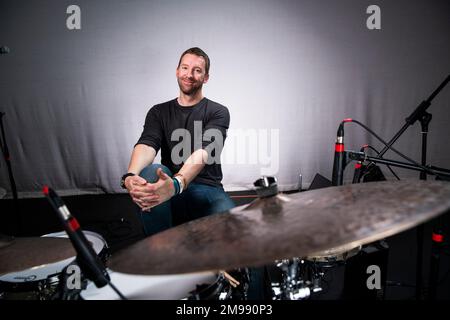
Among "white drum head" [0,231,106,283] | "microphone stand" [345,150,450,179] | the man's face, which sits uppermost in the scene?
the man's face

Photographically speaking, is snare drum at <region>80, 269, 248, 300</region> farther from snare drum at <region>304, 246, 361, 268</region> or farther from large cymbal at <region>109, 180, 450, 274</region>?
snare drum at <region>304, 246, 361, 268</region>

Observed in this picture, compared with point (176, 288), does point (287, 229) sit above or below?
above

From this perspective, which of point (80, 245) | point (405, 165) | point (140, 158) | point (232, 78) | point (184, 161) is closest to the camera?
point (80, 245)

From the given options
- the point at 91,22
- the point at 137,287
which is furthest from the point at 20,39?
the point at 137,287

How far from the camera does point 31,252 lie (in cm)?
94

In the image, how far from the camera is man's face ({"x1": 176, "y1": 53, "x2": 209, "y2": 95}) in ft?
5.69

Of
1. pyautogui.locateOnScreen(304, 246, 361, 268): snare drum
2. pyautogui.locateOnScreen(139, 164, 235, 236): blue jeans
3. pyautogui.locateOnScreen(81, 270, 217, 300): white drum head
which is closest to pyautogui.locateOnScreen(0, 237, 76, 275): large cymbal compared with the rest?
pyautogui.locateOnScreen(81, 270, 217, 300): white drum head

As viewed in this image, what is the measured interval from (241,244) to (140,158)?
108cm

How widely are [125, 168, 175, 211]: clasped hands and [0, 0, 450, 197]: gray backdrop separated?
7.25 ft

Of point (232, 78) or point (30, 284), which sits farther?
point (232, 78)

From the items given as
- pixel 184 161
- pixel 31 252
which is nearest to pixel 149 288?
pixel 31 252

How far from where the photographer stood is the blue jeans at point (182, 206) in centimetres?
121

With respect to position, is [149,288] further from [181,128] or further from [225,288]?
[181,128]
